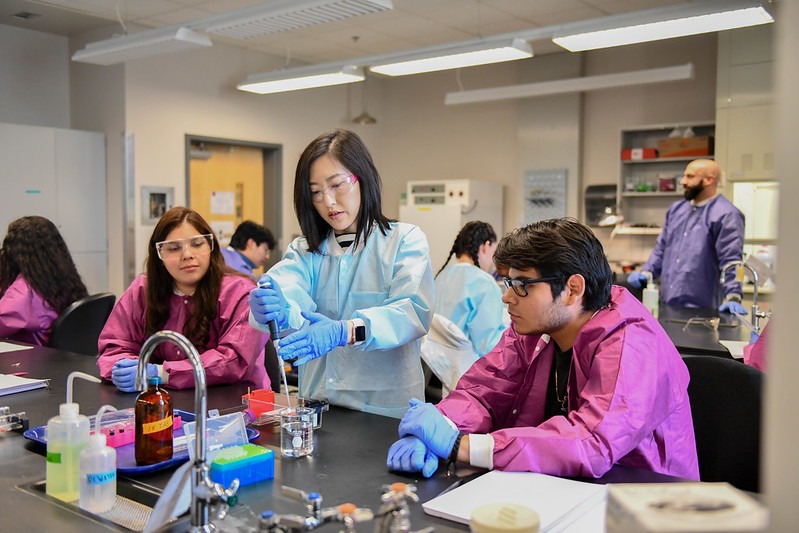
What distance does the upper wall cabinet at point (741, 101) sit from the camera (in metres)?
4.82

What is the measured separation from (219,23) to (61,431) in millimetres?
3290

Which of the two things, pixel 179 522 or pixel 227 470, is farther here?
pixel 227 470

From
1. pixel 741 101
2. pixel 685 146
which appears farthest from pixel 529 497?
pixel 685 146

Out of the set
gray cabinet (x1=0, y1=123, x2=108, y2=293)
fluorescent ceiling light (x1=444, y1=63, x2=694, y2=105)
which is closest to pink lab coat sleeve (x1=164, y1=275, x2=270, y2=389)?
gray cabinet (x1=0, y1=123, x2=108, y2=293)

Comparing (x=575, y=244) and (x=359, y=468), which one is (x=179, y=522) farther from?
(x=575, y=244)

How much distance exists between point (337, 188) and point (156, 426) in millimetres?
762

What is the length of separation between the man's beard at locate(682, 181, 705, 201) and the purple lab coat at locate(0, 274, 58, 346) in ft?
11.5

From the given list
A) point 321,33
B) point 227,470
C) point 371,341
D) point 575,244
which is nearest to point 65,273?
point 371,341

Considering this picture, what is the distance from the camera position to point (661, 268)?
442 centimetres

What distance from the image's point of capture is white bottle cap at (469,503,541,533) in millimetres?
801

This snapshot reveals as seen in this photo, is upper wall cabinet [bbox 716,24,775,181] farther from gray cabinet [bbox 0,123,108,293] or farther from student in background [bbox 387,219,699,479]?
gray cabinet [bbox 0,123,108,293]

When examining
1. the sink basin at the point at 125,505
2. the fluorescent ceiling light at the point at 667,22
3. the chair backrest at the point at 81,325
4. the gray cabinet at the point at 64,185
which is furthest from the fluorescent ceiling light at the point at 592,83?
the sink basin at the point at 125,505

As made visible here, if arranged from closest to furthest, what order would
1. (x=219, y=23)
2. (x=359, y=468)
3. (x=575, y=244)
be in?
(x=359, y=468) < (x=575, y=244) < (x=219, y=23)

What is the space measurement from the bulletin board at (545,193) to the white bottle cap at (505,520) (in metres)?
5.49
